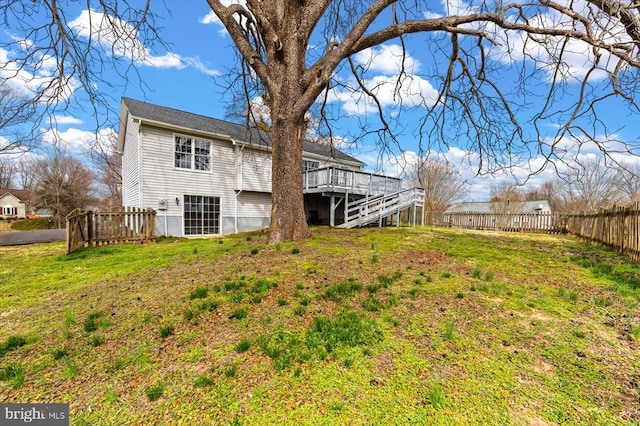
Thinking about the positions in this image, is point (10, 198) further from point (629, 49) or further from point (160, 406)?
point (629, 49)

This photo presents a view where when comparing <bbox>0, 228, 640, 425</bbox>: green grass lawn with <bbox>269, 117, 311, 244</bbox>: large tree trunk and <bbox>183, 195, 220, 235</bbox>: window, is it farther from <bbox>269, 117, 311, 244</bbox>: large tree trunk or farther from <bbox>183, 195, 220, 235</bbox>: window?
<bbox>183, 195, 220, 235</bbox>: window

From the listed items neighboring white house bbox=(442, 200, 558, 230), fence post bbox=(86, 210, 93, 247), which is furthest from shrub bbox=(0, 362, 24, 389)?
neighboring white house bbox=(442, 200, 558, 230)

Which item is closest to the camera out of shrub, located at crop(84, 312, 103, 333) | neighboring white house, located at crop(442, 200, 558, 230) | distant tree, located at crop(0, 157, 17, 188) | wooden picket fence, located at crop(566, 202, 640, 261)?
shrub, located at crop(84, 312, 103, 333)

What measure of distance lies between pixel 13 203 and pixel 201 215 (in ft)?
165

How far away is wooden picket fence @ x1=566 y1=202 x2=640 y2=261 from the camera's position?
6504 mm

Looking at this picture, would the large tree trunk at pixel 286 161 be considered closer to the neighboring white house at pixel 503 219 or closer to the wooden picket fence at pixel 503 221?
the wooden picket fence at pixel 503 221

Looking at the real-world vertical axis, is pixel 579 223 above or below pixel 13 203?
below

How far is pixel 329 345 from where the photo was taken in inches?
107

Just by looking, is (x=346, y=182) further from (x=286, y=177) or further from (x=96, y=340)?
(x=96, y=340)

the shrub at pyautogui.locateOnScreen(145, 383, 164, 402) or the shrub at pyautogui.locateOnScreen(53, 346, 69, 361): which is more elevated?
the shrub at pyautogui.locateOnScreen(53, 346, 69, 361)

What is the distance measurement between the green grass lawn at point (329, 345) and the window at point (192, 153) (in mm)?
8963

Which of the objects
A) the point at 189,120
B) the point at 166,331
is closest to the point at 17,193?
the point at 189,120

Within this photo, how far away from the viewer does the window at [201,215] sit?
13406mm

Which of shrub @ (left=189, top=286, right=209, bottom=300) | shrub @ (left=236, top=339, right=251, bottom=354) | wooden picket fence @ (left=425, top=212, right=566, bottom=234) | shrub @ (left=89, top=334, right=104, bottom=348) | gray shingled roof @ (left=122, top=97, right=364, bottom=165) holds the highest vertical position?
gray shingled roof @ (left=122, top=97, right=364, bottom=165)
